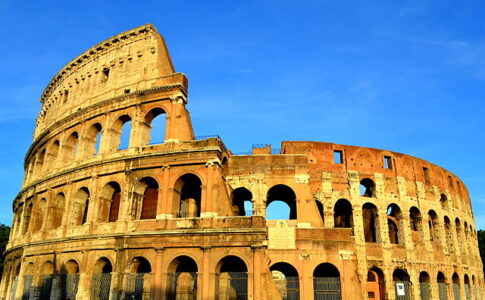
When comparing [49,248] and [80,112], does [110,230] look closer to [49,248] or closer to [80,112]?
[49,248]

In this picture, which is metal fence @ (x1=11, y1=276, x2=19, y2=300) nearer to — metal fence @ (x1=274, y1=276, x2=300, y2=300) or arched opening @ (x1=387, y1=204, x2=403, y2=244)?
metal fence @ (x1=274, y1=276, x2=300, y2=300)

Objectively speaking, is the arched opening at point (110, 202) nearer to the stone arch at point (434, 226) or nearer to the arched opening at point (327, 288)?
the arched opening at point (327, 288)

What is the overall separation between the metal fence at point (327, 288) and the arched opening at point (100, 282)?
9881 mm

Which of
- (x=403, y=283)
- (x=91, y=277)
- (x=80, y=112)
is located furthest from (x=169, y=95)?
(x=403, y=283)

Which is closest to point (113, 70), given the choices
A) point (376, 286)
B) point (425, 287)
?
point (376, 286)

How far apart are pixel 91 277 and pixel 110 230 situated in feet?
7.73

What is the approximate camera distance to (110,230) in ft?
60.8

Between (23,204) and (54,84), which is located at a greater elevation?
(54,84)

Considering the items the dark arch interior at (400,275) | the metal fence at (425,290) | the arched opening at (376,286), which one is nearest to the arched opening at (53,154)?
the arched opening at (376,286)

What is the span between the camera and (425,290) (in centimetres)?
2323

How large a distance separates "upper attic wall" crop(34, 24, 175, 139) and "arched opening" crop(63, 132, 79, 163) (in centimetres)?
184

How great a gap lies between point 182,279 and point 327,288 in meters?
7.10

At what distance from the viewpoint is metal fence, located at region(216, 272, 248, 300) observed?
656 inches

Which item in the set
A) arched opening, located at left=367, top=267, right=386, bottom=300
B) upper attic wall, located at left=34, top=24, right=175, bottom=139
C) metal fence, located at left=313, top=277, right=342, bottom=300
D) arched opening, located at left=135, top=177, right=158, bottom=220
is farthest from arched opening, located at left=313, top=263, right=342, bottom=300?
upper attic wall, located at left=34, top=24, right=175, bottom=139
